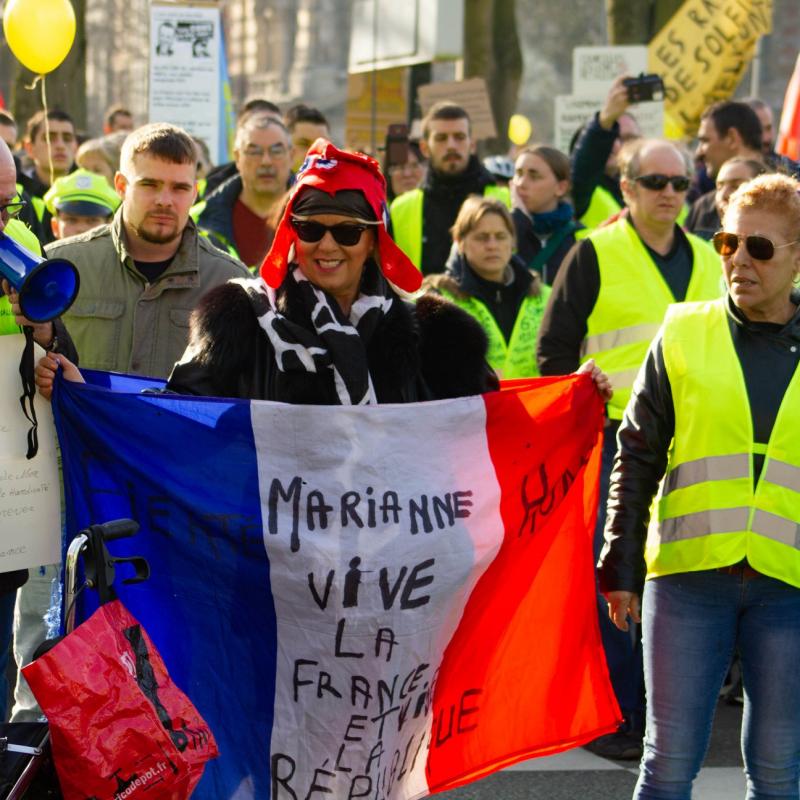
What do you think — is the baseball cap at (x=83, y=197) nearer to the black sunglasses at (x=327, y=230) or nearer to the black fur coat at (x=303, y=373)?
the black fur coat at (x=303, y=373)

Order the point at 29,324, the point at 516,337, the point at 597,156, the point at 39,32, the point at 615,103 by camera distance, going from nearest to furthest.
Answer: the point at 29,324
the point at 516,337
the point at 39,32
the point at 615,103
the point at 597,156

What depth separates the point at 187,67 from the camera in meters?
13.8

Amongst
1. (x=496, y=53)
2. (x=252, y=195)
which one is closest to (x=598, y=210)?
(x=252, y=195)

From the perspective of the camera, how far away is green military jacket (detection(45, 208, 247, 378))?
18.2 ft

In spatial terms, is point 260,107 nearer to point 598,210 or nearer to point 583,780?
point 598,210

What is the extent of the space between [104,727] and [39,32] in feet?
17.7

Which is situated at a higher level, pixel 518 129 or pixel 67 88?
pixel 67 88

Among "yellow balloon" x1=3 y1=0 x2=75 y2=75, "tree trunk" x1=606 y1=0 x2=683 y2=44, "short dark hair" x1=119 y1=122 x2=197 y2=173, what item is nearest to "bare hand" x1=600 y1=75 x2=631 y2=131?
"yellow balloon" x1=3 y1=0 x2=75 y2=75

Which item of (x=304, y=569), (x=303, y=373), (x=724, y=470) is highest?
(x=303, y=373)

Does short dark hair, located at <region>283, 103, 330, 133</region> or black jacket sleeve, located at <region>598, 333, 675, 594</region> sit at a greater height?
short dark hair, located at <region>283, 103, 330, 133</region>

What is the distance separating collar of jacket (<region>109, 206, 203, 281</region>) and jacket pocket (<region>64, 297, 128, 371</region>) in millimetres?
154

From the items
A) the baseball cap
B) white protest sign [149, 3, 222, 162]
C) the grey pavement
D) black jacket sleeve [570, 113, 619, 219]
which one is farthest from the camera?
white protest sign [149, 3, 222, 162]

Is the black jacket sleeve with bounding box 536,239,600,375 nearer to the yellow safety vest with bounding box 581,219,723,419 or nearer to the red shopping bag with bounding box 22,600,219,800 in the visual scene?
the yellow safety vest with bounding box 581,219,723,419

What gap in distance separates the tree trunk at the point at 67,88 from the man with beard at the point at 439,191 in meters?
8.16
